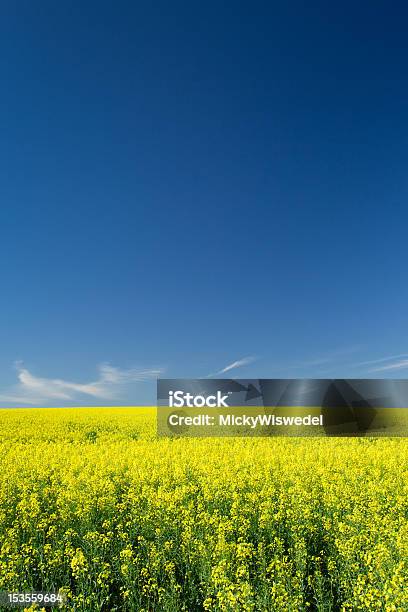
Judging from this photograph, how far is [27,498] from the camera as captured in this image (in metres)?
11.5

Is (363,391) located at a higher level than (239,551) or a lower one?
higher

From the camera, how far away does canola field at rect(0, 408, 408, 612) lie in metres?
6.79

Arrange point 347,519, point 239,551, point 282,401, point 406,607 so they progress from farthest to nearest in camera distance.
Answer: point 282,401 → point 347,519 → point 239,551 → point 406,607

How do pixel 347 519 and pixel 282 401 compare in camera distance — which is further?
pixel 282 401

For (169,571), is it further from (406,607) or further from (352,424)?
(352,424)

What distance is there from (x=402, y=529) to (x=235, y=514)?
336 centimetres

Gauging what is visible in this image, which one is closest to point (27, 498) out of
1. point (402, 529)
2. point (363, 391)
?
point (402, 529)

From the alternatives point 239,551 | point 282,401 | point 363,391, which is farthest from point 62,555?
point 363,391

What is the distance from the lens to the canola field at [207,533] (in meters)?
6.79

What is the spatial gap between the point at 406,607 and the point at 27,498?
9.48 meters

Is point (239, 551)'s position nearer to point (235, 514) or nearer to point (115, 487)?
point (235, 514)

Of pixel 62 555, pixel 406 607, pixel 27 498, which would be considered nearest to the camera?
pixel 406 607

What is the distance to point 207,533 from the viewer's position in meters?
8.20

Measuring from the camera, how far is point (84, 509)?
9859 millimetres
